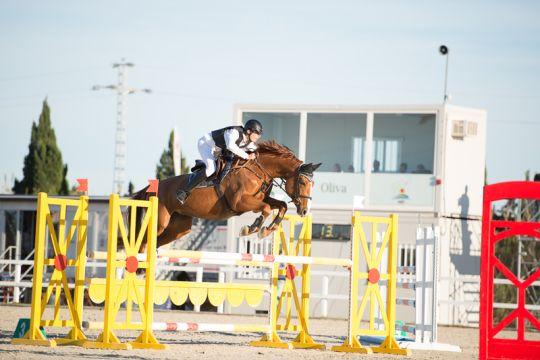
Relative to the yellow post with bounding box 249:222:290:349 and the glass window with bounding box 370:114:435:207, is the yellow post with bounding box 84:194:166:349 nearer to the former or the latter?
the yellow post with bounding box 249:222:290:349

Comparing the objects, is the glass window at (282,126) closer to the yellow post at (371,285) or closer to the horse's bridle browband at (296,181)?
the horse's bridle browband at (296,181)

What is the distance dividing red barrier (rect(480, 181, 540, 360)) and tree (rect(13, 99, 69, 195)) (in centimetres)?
3451

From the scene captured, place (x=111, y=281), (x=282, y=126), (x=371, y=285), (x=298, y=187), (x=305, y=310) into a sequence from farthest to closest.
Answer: (x=282, y=126) < (x=305, y=310) < (x=298, y=187) < (x=371, y=285) < (x=111, y=281)

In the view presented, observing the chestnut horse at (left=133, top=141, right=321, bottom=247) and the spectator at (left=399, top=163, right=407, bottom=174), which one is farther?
the spectator at (left=399, top=163, right=407, bottom=174)

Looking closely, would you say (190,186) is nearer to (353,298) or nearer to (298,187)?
(298,187)

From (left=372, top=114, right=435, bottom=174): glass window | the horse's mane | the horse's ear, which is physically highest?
(left=372, top=114, right=435, bottom=174): glass window

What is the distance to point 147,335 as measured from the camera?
10.1 m

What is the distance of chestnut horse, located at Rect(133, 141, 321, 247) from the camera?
11547 mm

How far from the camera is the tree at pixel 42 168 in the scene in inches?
1650

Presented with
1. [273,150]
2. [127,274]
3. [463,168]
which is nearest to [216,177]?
[273,150]

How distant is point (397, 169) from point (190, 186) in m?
11.5

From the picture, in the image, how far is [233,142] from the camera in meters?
11.6

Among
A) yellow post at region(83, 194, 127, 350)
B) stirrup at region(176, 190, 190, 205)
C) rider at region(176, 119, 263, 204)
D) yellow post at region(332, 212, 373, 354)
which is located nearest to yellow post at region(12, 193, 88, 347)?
yellow post at region(83, 194, 127, 350)

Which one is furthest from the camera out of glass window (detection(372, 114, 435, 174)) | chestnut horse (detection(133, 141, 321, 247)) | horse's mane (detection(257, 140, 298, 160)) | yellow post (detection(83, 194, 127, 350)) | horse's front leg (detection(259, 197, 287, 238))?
glass window (detection(372, 114, 435, 174))
